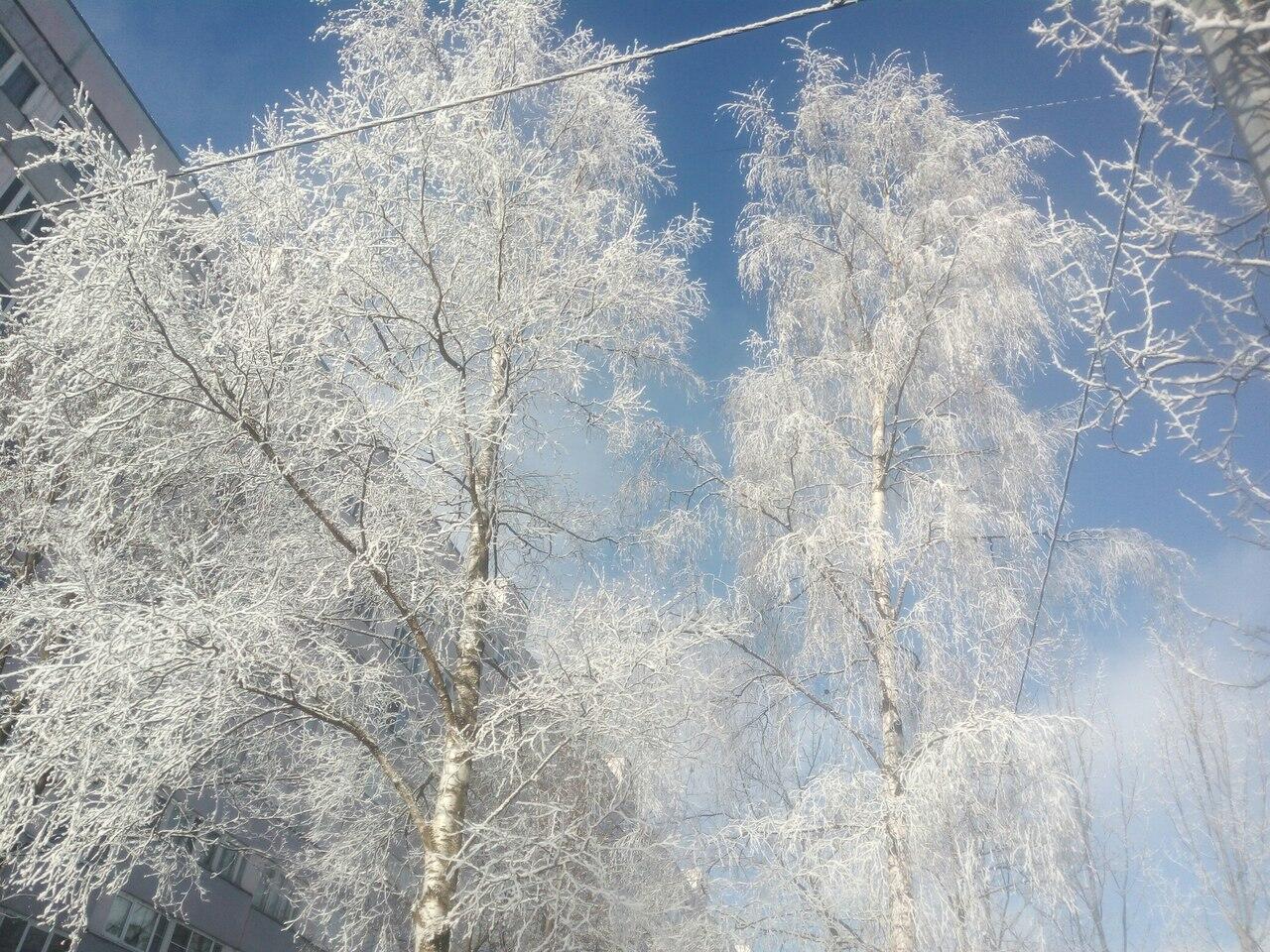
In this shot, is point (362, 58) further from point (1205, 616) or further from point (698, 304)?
point (1205, 616)

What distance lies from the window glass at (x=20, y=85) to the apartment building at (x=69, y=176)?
0.06 ft

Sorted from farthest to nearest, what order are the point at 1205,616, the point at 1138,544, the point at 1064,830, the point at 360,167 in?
the point at 1138,544, the point at 360,167, the point at 1064,830, the point at 1205,616

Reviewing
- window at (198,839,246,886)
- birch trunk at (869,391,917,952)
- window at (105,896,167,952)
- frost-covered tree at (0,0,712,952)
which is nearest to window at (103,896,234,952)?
window at (105,896,167,952)

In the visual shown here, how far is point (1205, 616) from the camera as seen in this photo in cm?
327

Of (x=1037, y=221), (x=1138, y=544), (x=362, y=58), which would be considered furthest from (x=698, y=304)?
(x=1138, y=544)

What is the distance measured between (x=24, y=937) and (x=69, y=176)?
12886 mm

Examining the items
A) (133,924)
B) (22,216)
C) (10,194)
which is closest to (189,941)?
(133,924)

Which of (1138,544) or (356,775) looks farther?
(356,775)

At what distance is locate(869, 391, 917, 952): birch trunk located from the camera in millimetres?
5898

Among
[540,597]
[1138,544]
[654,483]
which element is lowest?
[540,597]

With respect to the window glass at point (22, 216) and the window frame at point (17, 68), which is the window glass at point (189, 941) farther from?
the window frame at point (17, 68)

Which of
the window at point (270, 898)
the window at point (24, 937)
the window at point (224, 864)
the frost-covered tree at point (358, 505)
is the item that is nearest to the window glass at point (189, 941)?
the window at point (224, 864)

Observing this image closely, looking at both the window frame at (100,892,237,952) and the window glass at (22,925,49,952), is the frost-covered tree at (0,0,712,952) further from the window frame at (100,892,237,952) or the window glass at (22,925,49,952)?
the window frame at (100,892,237,952)

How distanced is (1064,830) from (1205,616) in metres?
3.15
